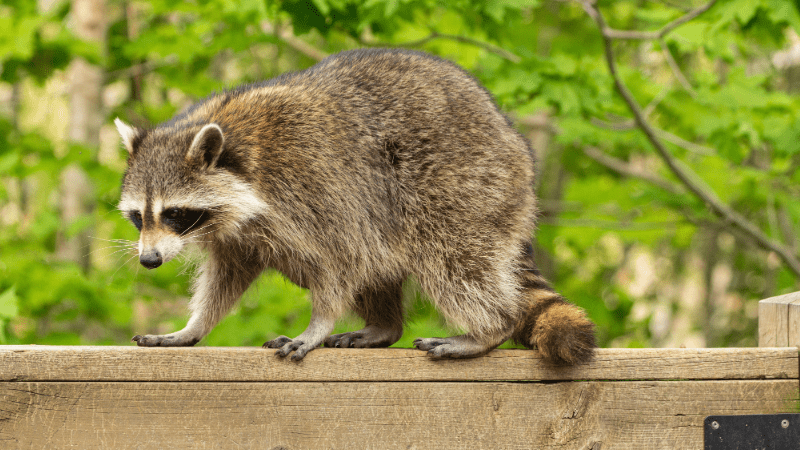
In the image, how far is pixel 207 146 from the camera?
2.26 metres

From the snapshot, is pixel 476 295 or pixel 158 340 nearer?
pixel 158 340

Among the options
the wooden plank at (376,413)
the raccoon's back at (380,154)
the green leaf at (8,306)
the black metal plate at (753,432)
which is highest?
the raccoon's back at (380,154)

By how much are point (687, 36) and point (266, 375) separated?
2.86 metres

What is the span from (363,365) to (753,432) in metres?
1.12

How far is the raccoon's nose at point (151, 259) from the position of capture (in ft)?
7.01

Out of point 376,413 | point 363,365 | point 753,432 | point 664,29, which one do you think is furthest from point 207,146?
point 664,29

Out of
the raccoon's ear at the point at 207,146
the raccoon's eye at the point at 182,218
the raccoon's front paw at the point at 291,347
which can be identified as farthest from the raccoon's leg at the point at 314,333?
the raccoon's ear at the point at 207,146

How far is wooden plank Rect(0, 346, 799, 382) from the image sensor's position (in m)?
1.96

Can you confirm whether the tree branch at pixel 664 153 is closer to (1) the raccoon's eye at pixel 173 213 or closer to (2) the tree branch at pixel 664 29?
(2) the tree branch at pixel 664 29

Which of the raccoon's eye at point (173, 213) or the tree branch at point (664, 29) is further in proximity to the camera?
the tree branch at point (664, 29)

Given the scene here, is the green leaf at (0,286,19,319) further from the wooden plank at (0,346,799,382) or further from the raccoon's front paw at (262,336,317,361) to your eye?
the raccoon's front paw at (262,336,317,361)

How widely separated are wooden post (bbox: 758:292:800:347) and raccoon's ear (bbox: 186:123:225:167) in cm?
179

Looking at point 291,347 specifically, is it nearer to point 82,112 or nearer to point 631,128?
point 631,128

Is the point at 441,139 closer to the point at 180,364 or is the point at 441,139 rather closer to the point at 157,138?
the point at 157,138
